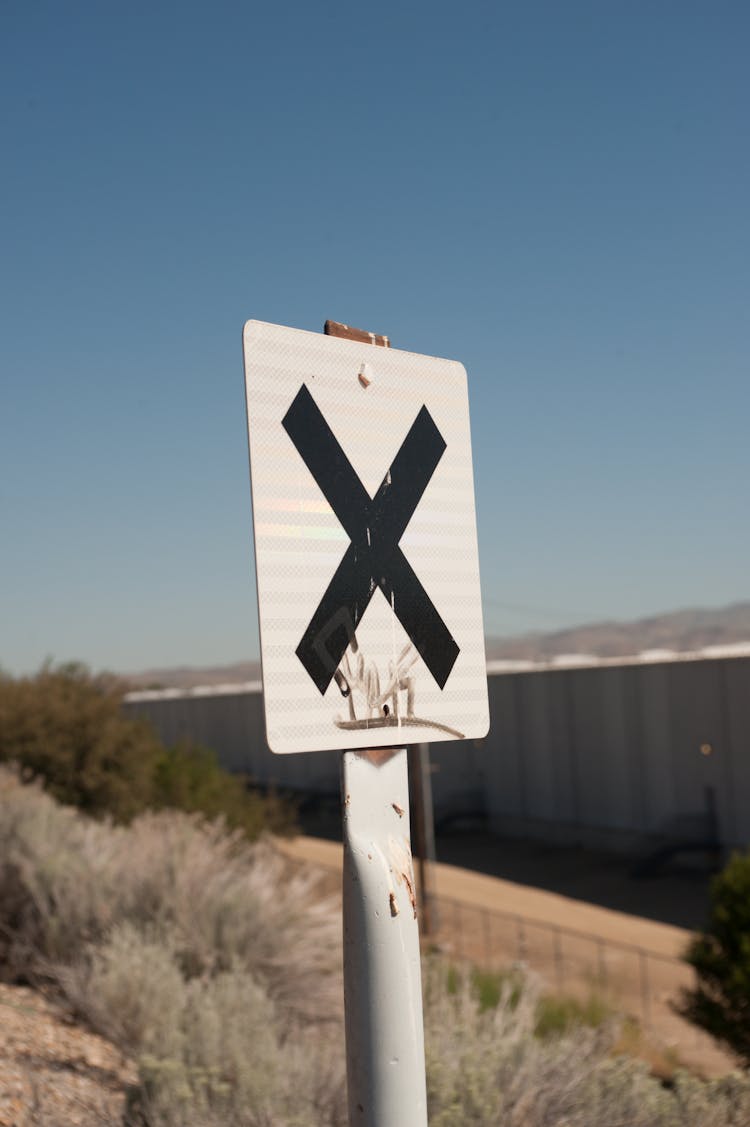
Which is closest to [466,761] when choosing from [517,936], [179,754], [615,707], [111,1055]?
[615,707]

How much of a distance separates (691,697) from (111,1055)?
37262mm

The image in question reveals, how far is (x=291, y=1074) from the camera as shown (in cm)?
538

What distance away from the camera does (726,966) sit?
55.0 feet

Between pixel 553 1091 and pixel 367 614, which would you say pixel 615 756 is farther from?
pixel 367 614

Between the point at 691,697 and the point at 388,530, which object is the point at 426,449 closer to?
the point at 388,530

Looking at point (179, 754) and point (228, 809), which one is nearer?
point (228, 809)

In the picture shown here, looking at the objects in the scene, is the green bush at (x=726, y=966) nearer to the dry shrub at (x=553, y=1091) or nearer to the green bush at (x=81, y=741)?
the green bush at (x=81, y=741)

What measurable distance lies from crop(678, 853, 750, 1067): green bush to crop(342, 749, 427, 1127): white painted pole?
50.3 feet

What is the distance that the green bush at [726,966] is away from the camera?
53.3ft

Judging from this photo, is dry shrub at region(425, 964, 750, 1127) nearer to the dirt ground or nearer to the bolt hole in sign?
the bolt hole in sign

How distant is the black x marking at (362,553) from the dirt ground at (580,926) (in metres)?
13.3

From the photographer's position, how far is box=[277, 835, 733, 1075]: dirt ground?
20391 mm

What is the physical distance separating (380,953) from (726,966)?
16023mm

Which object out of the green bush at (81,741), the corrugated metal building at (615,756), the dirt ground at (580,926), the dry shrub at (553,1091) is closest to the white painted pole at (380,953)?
the dry shrub at (553,1091)
